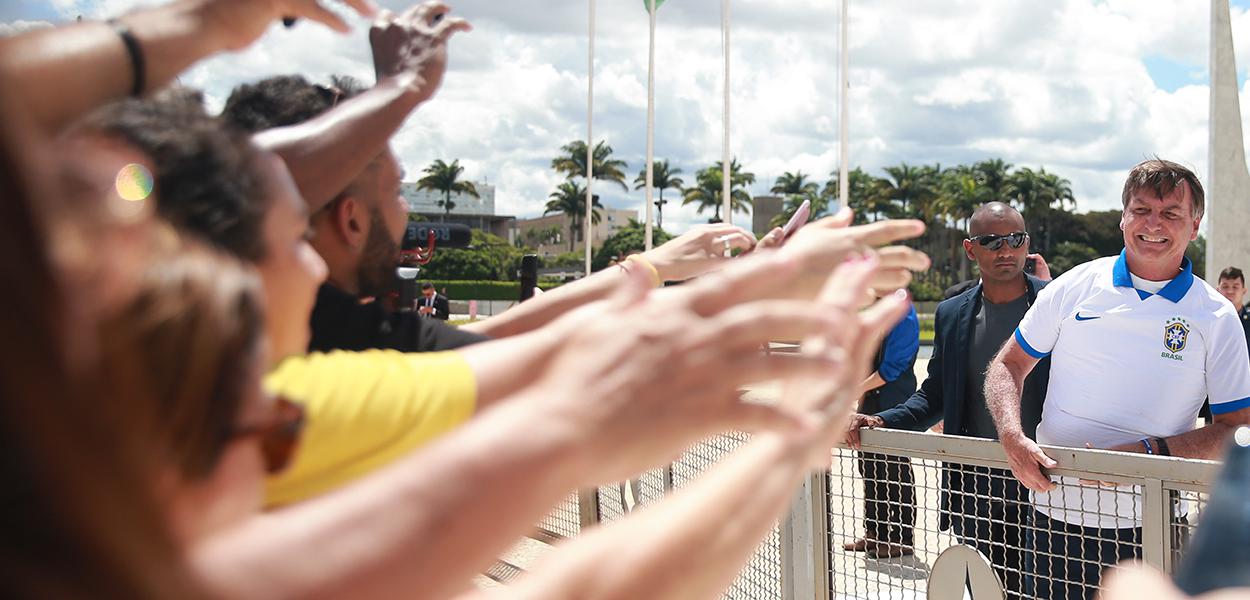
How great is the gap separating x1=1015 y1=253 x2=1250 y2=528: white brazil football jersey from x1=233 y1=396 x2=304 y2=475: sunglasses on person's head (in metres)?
3.05

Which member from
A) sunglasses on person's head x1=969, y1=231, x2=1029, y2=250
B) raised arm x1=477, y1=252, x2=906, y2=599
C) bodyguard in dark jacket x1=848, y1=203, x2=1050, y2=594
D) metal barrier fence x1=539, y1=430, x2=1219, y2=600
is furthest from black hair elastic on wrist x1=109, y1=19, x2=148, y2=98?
sunglasses on person's head x1=969, y1=231, x2=1029, y2=250

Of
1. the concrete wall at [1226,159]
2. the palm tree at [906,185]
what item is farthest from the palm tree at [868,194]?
the concrete wall at [1226,159]

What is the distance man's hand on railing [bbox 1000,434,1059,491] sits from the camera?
11.1 ft

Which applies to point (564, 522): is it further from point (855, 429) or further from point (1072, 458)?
point (1072, 458)

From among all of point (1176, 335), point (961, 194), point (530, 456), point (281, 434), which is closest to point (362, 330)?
point (281, 434)

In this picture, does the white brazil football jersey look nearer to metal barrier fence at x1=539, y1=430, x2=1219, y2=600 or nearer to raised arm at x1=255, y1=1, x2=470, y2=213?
metal barrier fence at x1=539, y1=430, x2=1219, y2=600

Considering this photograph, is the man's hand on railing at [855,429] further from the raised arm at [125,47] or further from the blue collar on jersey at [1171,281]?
the raised arm at [125,47]

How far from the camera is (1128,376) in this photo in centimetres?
363

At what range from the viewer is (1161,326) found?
11.9ft

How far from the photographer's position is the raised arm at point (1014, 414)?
341 cm

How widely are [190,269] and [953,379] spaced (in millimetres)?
4612

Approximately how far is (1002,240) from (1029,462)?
5.58 ft

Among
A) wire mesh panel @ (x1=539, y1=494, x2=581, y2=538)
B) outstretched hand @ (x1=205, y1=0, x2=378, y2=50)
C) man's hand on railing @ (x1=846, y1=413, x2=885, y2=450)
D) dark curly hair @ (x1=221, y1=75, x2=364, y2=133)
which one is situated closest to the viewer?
outstretched hand @ (x1=205, y1=0, x2=378, y2=50)

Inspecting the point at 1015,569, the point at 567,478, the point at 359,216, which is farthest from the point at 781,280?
the point at 1015,569
